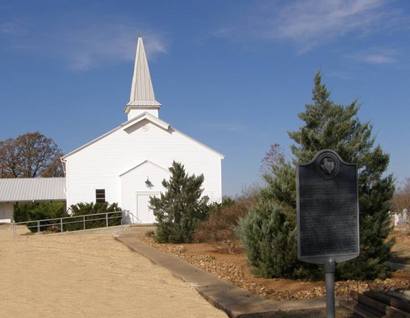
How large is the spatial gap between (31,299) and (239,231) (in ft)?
15.1

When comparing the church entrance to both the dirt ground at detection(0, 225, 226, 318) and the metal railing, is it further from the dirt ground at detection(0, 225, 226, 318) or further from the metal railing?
the dirt ground at detection(0, 225, 226, 318)

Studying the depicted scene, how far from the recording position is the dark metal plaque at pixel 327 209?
649 cm

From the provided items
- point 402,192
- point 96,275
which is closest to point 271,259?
point 96,275

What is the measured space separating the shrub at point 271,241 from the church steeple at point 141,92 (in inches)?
1226

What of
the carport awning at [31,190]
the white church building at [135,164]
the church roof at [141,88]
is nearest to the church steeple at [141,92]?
the church roof at [141,88]

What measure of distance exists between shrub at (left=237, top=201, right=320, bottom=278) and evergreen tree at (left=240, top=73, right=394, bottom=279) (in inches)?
4.8

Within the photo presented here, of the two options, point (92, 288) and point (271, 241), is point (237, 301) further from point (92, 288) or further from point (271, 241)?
point (92, 288)

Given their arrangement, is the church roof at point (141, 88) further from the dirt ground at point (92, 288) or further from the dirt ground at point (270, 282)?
the dirt ground at point (270, 282)

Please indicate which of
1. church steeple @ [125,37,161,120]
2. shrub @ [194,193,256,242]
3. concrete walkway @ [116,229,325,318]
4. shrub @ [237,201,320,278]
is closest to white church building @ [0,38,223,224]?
church steeple @ [125,37,161,120]

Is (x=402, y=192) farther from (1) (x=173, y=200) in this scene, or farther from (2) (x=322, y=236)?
(2) (x=322, y=236)

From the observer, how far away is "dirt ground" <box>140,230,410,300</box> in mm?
10334

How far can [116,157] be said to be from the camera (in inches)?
1570

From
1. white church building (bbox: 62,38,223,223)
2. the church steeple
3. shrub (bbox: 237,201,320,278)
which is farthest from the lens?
the church steeple

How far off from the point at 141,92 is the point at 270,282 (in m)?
33.2
